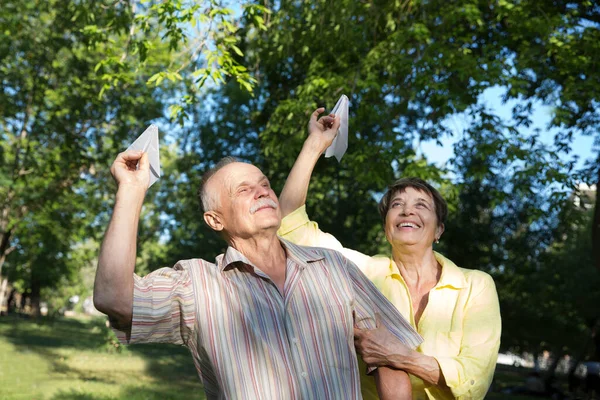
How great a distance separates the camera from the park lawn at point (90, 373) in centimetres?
1292

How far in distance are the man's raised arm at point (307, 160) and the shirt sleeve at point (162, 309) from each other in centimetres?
106

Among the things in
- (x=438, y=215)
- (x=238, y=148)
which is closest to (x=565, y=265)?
(x=238, y=148)

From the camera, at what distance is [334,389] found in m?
2.28

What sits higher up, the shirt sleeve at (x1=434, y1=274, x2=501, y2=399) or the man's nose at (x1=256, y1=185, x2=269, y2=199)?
the man's nose at (x1=256, y1=185, x2=269, y2=199)

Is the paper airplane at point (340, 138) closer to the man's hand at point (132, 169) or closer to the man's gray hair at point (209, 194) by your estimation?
the man's gray hair at point (209, 194)

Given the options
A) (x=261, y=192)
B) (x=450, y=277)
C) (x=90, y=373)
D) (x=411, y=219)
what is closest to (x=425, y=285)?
(x=450, y=277)

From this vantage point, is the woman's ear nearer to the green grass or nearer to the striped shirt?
the striped shirt

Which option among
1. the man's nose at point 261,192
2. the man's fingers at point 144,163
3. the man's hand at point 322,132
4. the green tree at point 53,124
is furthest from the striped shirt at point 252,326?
the green tree at point 53,124

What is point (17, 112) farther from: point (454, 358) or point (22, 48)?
point (454, 358)

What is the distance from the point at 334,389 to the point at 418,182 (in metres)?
1.43

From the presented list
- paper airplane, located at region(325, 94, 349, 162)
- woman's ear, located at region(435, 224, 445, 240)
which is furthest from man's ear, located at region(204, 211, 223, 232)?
woman's ear, located at region(435, 224, 445, 240)

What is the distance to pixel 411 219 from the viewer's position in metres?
3.35

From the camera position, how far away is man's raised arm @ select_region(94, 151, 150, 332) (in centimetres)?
206

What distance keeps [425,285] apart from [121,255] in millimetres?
1701
